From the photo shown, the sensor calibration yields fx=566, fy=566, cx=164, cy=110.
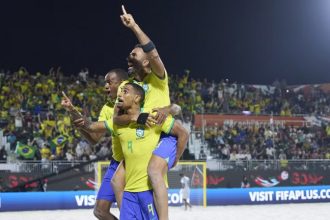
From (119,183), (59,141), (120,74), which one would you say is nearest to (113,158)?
(119,183)

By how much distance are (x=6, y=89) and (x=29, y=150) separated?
11.7ft

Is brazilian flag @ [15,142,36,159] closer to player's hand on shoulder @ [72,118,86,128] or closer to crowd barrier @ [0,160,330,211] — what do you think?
crowd barrier @ [0,160,330,211]

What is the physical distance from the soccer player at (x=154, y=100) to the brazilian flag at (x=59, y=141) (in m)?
14.0

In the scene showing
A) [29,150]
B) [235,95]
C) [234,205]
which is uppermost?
[235,95]

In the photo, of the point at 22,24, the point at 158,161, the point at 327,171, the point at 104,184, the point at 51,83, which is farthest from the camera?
the point at 22,24

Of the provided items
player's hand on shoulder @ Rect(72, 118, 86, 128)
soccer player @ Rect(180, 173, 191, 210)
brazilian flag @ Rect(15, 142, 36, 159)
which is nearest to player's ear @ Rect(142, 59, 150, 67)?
player's hand on shoulder @ Rect(72, 118, 86, 128)

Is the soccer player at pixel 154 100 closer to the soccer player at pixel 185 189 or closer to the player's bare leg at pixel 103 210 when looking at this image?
the player's bare leg at pixel 103 210

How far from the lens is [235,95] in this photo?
27.9m

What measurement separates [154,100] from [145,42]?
0.73 meters

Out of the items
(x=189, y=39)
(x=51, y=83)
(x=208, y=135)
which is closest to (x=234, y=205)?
(x=208, y=135)

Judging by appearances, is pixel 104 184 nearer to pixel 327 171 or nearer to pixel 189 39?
pixel 327 171

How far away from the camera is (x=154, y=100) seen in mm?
5871

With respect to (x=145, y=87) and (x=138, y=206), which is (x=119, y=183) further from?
(x=145, y=87)

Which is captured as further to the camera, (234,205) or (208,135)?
(208,135)
